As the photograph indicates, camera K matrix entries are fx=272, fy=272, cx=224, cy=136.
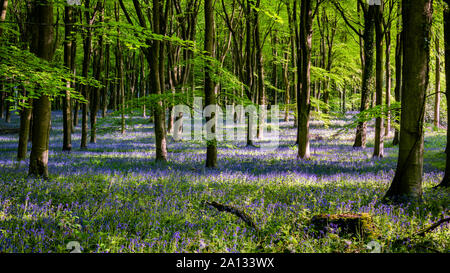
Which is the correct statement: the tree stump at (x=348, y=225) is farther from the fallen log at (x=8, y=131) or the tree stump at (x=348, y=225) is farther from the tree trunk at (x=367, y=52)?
the fallen log at (x=8, y=131)

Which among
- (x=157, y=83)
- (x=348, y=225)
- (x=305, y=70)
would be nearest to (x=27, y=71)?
(x=157, y=83)

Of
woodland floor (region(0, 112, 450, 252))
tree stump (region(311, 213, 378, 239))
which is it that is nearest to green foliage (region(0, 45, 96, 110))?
woodland floor (region(0, 112, 450, 252))

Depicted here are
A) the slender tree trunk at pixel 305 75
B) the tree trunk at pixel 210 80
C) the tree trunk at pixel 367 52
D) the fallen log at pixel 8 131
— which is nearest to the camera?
the tree trunk at pixel 210 80

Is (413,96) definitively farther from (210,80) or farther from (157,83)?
(157,83)

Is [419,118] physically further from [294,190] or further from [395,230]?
[294,190]

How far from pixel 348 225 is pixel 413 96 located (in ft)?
9.55

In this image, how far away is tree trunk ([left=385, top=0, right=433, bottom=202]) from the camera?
189 inches

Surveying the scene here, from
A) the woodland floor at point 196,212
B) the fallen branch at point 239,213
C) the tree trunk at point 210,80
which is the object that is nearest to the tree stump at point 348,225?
the woodland floor at point 196,212

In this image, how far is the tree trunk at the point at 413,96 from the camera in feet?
15.8

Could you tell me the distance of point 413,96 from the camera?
16.2 feet

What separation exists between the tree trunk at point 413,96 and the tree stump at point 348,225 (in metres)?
1.85

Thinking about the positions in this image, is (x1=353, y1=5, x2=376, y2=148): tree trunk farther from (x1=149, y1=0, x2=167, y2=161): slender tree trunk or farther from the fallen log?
the fallen log

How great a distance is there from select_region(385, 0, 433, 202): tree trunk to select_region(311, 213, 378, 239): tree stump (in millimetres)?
1852
